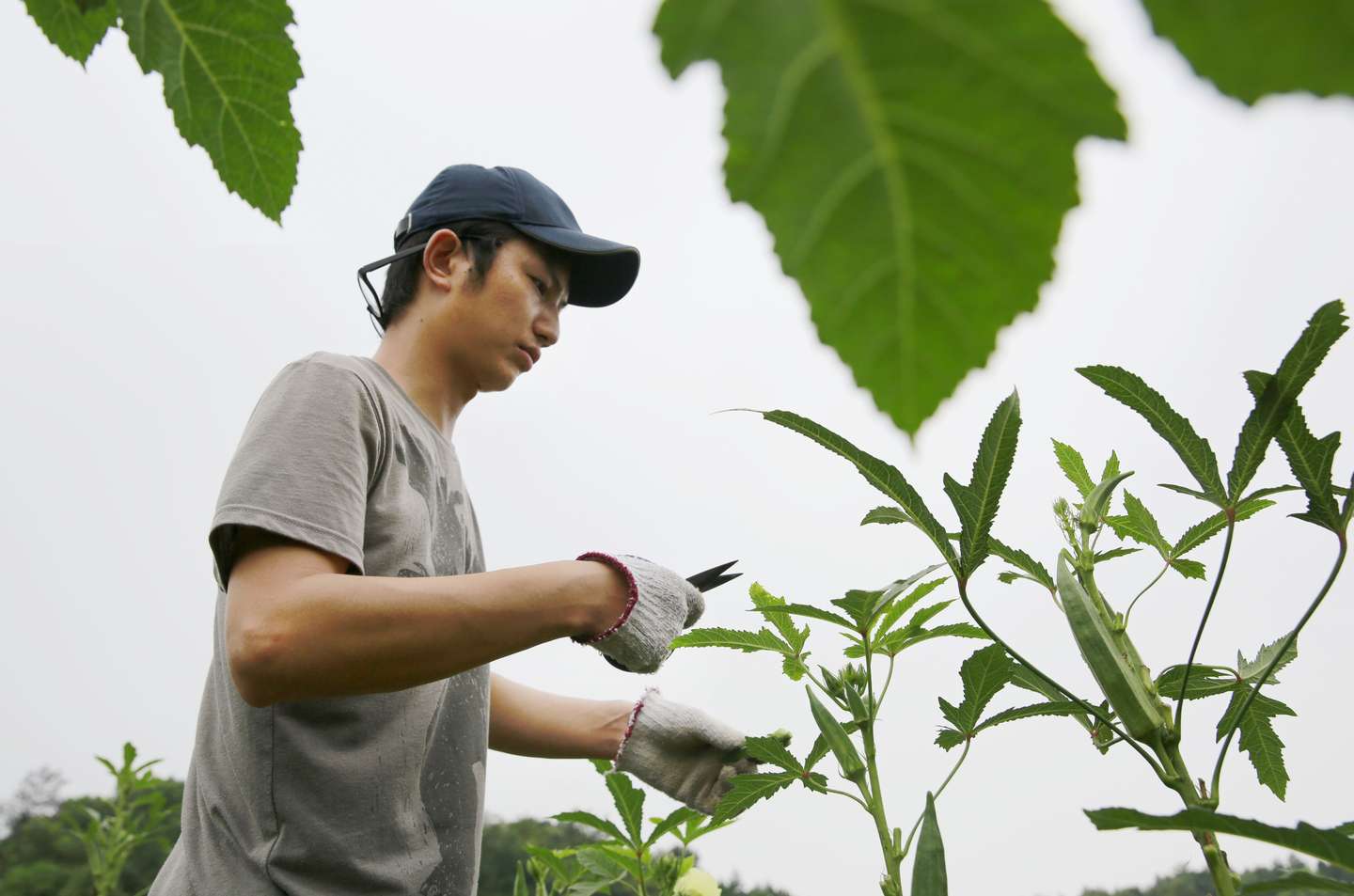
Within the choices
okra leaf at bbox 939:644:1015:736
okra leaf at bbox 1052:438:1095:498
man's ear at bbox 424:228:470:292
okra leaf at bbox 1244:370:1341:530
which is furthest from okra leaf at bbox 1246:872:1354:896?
man's ear at bbox 424:228:470:292

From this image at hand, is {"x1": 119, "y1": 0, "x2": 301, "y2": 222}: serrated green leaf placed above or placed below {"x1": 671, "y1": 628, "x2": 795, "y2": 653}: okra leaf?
below

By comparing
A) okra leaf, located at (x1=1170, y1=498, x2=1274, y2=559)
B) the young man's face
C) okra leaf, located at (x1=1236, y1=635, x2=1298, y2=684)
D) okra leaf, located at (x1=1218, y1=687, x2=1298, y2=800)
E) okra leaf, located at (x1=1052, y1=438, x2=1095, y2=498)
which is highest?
the young man's face

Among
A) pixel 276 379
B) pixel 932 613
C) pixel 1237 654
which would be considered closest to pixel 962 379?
pixel 1237 654

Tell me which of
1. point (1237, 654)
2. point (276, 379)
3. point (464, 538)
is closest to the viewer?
point (1237, 654)

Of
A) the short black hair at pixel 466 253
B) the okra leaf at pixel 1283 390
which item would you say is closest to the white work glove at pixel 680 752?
the short black hair at pixel 466 253

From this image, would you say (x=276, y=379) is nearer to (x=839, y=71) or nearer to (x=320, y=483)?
(x=320, y=483)

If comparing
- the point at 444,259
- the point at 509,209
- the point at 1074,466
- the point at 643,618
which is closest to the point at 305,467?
the point at 643,618

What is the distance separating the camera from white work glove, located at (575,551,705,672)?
129 centimetres

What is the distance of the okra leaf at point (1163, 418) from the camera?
2.28 ft

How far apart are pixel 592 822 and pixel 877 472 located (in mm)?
978

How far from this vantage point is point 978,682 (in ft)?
3.02

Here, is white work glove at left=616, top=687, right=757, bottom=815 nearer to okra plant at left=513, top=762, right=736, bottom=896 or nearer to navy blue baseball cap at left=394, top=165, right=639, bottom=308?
okra plant at left=513, top=762, right=736, bottom=896

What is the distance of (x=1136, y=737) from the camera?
726 millimetres

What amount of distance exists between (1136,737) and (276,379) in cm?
110
